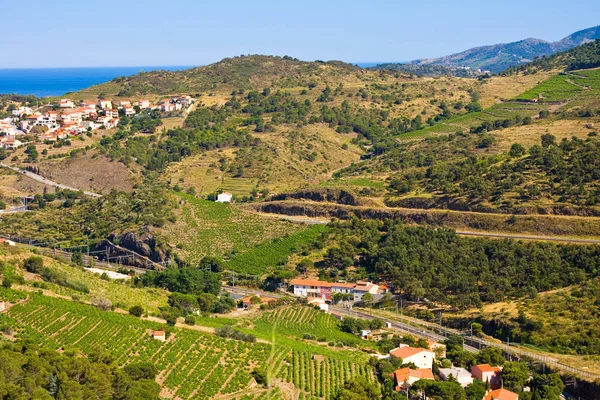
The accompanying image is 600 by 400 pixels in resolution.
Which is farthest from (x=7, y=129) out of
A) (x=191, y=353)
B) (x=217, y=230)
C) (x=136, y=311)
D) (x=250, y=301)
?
(x=191, y=353)

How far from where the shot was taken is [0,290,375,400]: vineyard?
35.1m

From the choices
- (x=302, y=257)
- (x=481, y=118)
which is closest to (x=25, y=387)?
(x=302, y=257)

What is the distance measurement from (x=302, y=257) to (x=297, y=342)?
21.4m

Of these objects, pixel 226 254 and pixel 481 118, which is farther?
pixel 481 118

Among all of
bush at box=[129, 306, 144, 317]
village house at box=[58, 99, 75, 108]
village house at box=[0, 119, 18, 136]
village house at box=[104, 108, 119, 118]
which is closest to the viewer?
bush at box=[129, 306, 144, 317]

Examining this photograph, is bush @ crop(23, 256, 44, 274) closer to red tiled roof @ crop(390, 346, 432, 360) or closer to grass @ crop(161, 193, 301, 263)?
grass @ crop(161, 193, 301, 263)

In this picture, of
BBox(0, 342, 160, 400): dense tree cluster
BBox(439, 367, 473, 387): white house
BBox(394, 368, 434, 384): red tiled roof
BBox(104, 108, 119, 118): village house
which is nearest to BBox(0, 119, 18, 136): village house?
BBox(104, 108, 119, 118): village house

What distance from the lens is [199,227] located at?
72.0m

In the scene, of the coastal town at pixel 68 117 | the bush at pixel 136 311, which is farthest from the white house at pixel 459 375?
the coastal town at pixel 68 117

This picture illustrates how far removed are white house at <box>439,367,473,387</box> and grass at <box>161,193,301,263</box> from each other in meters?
29.7

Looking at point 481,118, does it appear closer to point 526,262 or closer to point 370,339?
point 526,262

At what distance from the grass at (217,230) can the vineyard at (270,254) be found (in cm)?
141

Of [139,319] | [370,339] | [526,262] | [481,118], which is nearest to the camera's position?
[139,319]

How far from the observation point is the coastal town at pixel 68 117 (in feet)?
334
